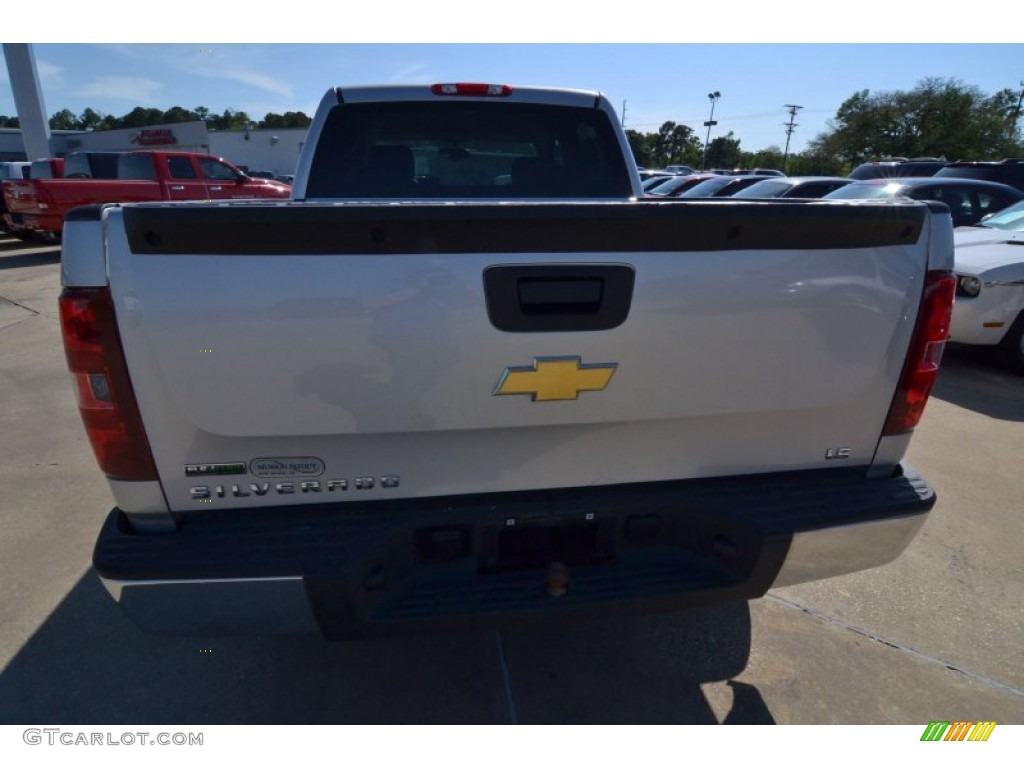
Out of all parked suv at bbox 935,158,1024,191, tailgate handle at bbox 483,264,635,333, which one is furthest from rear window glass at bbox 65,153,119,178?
parked suv at bbox 935,158,1024,191

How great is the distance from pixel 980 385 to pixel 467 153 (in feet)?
17.1

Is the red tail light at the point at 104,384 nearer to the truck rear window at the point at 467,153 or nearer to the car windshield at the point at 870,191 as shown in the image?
the truck rear window at the point at 467,153

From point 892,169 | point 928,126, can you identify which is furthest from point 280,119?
point 892,169

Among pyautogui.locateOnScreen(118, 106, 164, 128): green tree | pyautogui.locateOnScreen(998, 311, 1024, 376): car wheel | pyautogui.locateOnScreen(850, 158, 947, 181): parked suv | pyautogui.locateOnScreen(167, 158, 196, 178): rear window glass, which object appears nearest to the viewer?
pyautogui.locateOnScreen(998, 311, 1024, 376): car wheel

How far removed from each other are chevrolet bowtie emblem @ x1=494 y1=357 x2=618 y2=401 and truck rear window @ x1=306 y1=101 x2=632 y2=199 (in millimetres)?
1861

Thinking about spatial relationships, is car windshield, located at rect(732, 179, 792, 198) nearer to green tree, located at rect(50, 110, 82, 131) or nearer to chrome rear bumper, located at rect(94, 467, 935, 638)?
chrome rear bumper, located at rect(94, 467, 935, 638)

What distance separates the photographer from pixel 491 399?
1587mm

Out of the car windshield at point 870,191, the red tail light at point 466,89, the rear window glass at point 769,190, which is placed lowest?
the rear window glass at point 769,190

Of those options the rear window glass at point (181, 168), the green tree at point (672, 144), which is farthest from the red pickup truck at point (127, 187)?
the green tree at point (672, 144)

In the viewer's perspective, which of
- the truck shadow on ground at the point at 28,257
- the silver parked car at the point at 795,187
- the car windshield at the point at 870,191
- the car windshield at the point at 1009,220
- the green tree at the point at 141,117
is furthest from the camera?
the green tree at the point at 141,117

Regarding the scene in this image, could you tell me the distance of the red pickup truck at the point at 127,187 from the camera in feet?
38.8

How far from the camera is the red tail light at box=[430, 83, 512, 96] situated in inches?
120

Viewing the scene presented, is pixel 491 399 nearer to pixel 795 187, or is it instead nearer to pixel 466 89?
pixel 466 89

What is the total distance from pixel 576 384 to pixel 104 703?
78.0 inches
